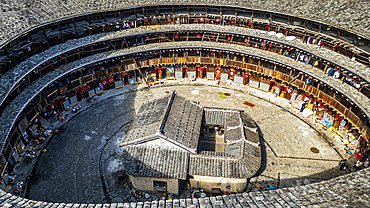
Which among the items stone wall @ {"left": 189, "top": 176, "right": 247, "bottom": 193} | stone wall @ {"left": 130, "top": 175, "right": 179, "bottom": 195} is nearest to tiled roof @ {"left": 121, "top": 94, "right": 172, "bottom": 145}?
stone wall @ {"left": 130, "top": 175, "right": 179, "bottom": 195}

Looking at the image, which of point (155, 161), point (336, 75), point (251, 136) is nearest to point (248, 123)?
point (251, 136)

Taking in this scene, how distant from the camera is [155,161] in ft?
119

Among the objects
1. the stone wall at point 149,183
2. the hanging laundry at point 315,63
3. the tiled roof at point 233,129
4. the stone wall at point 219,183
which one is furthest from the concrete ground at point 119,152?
the hanging laundry at point 315,63

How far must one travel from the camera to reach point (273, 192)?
21.8m

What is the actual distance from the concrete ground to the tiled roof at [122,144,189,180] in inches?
159

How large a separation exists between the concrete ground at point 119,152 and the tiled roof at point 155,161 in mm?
4034

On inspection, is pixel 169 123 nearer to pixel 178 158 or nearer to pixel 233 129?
pixel 178 158

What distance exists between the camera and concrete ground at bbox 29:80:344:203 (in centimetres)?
3838

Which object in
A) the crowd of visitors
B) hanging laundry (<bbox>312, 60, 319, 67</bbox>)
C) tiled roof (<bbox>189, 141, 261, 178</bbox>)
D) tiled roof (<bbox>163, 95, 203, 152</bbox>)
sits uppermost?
the crowd of visitors

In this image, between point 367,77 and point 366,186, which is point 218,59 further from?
point 366,186

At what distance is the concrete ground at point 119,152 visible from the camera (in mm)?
38375

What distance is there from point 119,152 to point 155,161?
1023 cm

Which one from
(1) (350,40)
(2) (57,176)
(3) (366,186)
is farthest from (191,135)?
(1) (350,40)

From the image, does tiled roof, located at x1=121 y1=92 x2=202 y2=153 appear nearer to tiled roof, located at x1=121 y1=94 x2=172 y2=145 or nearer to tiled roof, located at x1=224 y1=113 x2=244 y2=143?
tiled roof, located at x1=121 y1=94 x2=172 y2=145
